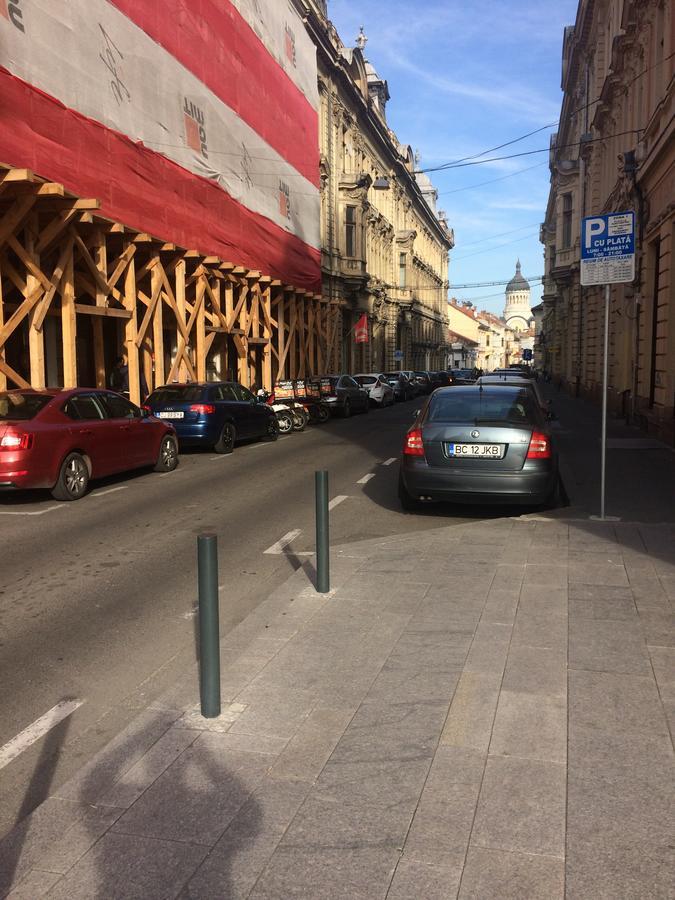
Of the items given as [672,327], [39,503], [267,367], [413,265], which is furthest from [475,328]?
[39,503]

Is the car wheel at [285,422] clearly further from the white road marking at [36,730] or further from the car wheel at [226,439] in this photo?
the white road marking at [36,730]

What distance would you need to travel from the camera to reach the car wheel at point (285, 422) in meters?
20.5

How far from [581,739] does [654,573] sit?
302 centimetres

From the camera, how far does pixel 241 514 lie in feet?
29.9

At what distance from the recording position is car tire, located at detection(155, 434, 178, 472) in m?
12.6

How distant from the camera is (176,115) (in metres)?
20.5

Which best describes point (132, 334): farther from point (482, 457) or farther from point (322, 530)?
point (322, 530)

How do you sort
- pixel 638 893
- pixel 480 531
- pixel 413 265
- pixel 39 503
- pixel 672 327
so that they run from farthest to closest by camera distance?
pixel 413 265
pixel 672 327
pixel 39 503
pixel 480 531
pixel 638 893

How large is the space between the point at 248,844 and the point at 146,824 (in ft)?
1.32

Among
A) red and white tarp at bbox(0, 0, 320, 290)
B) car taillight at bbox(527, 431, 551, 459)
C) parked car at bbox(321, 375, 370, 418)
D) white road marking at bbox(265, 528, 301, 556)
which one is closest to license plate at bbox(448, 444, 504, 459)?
car taillight at bbox(527, 431, 551, 459)

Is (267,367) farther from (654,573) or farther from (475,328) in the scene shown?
(475,328)

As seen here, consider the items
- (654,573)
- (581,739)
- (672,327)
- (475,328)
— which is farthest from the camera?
(475,328)

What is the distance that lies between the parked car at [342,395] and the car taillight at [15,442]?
50.6ft

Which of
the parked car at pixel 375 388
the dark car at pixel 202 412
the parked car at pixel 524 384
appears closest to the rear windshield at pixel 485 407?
the parked car at pixel 524 384
